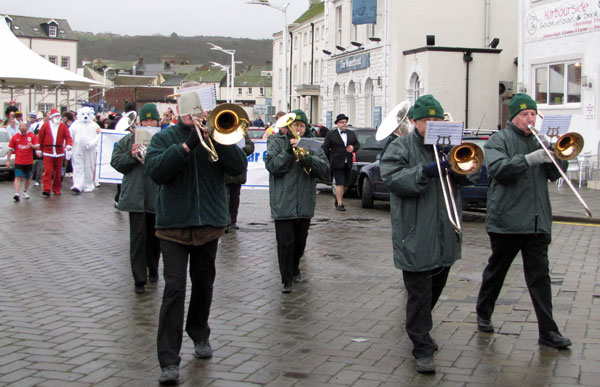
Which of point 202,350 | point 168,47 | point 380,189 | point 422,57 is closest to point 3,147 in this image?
point 380,189

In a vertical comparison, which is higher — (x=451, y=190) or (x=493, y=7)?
(x=493, y=7)

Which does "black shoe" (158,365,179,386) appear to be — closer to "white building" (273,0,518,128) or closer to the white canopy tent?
the white canopy tent

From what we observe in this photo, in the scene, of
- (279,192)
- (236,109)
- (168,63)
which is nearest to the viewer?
(236,109)

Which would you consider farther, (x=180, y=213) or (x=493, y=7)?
(x=493, y=7)

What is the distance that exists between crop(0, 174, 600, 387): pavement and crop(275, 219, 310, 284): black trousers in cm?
24

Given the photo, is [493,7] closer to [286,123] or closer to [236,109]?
[286,123]

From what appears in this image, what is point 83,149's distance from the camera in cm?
1991

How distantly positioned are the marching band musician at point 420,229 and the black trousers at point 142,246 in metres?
3.47

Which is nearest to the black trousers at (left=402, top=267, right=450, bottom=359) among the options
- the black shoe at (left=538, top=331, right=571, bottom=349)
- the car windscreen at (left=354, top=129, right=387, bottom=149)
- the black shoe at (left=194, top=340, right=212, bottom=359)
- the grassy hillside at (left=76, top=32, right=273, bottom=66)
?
the black shoe at (left=538, top=331, right=571, bottom=349)

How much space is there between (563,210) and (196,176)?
37.7ft

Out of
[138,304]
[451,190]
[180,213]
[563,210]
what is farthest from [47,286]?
[563,210]

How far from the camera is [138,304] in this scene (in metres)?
7.73

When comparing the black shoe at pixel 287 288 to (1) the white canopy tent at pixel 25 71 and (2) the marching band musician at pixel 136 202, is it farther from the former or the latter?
(1) the white canopy tent at pixel 25 71

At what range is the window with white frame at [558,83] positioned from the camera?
75.2 ft
